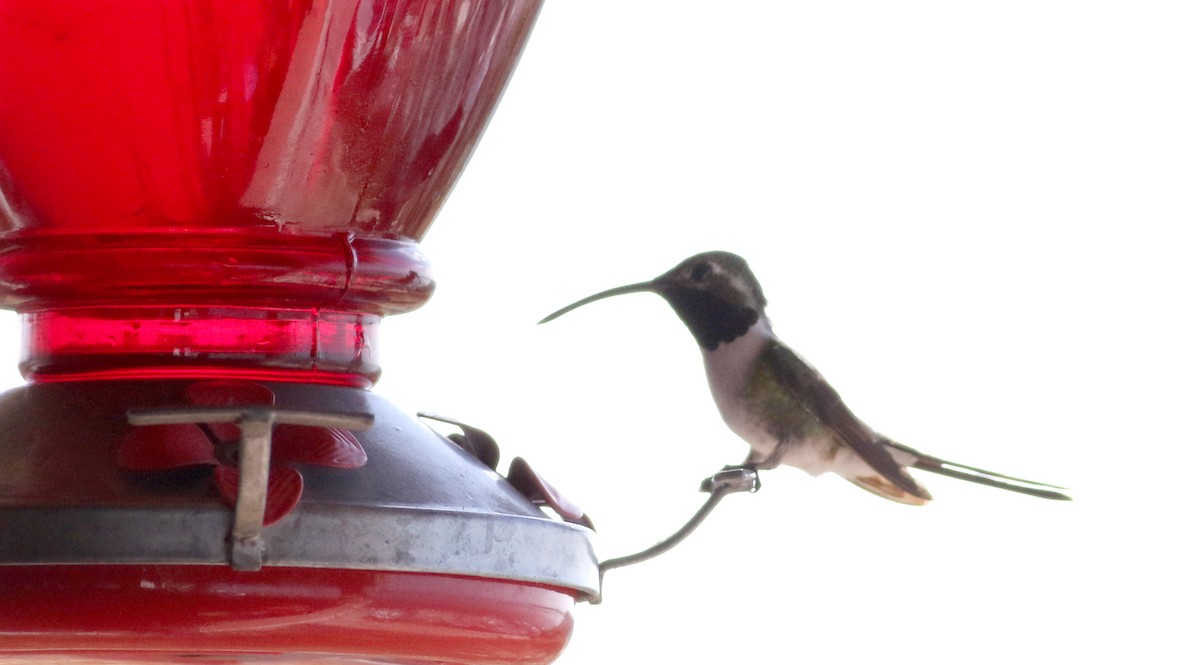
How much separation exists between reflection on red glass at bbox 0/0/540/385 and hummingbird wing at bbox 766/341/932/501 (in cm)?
135

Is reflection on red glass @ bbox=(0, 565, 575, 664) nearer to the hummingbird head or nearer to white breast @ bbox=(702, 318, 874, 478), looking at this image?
the hummingbird head

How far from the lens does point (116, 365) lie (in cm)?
97

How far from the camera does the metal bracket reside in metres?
0.77

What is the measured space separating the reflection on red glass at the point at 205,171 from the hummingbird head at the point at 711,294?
0.60 meters

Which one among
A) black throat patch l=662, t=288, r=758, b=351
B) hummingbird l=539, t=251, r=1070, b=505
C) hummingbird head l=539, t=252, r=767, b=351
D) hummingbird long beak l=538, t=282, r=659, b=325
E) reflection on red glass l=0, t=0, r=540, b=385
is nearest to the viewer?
reflection on red glass l=0, t=0, r=540, b=385

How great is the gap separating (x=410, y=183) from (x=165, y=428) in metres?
0.31

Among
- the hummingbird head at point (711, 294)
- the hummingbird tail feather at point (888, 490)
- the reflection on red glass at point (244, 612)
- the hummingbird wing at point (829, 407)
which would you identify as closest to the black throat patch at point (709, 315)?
the hummingbird head at point (711, 294)

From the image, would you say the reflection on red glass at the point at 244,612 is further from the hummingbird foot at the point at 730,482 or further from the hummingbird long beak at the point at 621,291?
the hummingbird long beak at the point at 621,291

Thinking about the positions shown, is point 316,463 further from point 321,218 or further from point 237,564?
point 321,218

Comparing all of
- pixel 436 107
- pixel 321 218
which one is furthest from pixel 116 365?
pixel 436 107

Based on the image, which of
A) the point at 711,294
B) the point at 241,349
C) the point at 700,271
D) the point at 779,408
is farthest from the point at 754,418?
the point at 241,349

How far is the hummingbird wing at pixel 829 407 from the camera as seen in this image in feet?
7.54

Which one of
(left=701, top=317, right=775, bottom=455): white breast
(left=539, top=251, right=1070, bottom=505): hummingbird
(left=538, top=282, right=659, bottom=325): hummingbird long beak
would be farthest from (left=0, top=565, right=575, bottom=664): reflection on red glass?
(left=701, top=317, right=775, bottom=455): white breast

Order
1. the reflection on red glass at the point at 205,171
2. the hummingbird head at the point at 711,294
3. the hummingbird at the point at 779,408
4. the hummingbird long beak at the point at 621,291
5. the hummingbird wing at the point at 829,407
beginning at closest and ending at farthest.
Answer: the reflection on red glass at the point at 205,171
the hummingbird long beak at the point at 621,291
the hummingbird head at the point at 711,294
the hummingbird at the point at 779,408
the hummingbird wing at the point at 829,407
